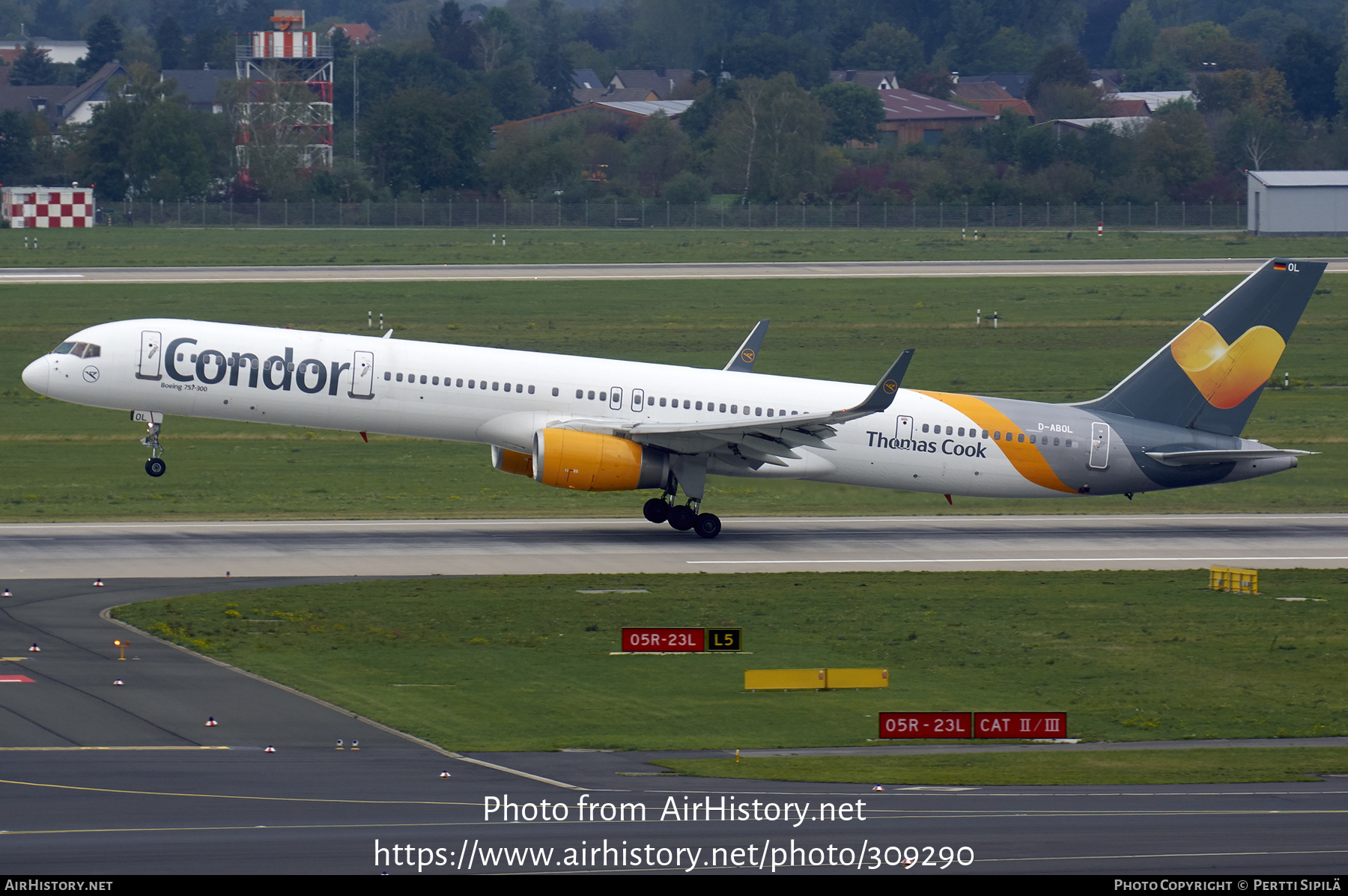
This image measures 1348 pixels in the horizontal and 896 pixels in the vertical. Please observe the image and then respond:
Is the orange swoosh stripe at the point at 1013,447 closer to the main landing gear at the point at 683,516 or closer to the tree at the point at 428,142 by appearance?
the main landing gear at the point at 683,516

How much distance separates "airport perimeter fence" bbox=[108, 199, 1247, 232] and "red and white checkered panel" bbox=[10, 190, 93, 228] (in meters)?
4.05

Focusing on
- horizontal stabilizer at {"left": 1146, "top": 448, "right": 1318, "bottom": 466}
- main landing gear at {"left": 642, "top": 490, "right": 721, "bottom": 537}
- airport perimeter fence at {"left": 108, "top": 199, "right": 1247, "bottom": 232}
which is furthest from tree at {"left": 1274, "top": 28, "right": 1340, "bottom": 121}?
main landing gear at {"left": 642, "top": 490, "right": 721, "bottom": 537}

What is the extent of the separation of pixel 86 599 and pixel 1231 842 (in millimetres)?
23705

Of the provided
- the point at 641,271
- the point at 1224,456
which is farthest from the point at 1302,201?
the point at 1224,456

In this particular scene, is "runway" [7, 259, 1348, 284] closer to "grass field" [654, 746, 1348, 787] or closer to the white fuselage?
the white fuselage

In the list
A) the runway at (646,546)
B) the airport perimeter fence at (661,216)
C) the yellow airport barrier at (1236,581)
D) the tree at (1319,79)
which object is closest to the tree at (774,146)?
the airport perimeter fence at (661,216)

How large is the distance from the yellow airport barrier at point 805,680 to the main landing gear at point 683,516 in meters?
15.2

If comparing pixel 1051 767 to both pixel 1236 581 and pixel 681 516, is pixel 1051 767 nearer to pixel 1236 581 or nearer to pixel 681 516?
pixel 1236 581

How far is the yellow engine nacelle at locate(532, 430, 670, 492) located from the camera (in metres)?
42.3

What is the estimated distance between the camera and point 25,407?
65.8m

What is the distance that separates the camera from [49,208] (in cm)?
13950

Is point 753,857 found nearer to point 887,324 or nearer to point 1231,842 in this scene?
point 1231,842

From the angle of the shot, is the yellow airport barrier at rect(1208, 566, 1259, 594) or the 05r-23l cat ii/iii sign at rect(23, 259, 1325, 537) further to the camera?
the 05r-23l cat ii/iii sign at rect(23, 259, 1325, 537)

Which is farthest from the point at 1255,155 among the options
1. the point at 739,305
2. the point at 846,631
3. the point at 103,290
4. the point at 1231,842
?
the point at 1231,842
